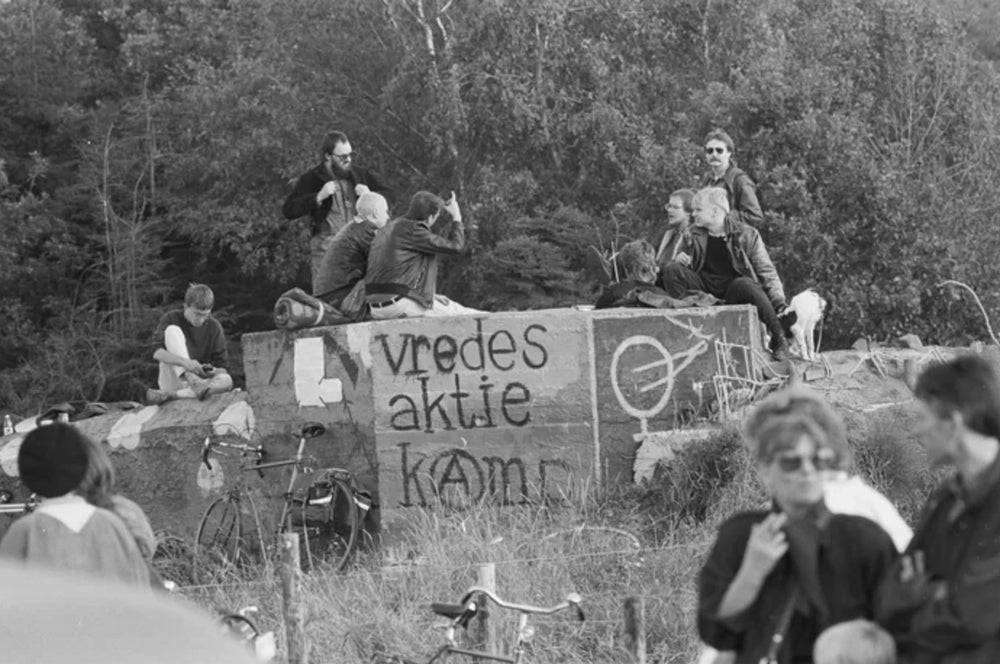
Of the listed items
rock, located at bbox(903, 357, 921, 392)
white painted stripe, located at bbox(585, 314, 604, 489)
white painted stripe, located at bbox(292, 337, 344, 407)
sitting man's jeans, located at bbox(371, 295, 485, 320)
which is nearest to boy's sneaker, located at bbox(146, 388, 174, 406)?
white painted stripe, located at bbox(292, 337, 344, 407)

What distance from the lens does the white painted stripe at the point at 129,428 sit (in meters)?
16.0

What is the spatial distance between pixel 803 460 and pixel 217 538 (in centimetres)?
1047

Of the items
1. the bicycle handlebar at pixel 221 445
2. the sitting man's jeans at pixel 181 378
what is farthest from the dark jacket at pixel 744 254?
the sitting man's jeans at pixel 181 378

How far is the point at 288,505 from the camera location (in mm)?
14148

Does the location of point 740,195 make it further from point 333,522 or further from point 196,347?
point 196,347

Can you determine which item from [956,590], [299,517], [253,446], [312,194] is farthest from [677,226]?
[956,590]

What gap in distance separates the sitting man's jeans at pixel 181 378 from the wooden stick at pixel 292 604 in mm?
5410

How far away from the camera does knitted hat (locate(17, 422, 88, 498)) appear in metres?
6.12

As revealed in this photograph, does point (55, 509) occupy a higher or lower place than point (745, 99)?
lower

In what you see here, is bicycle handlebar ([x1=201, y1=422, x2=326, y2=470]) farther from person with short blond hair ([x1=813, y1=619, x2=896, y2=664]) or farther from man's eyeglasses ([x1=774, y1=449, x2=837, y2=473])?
person with short blond hair ([x1=813, y1=619, x2=896, y2=664])

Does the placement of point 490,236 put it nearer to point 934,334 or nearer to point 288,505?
point 934,334

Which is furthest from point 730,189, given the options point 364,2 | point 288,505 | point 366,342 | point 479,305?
point 364,2

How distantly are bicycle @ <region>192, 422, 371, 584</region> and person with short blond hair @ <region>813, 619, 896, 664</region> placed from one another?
28.2 feet

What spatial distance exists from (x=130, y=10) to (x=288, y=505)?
933 inches
